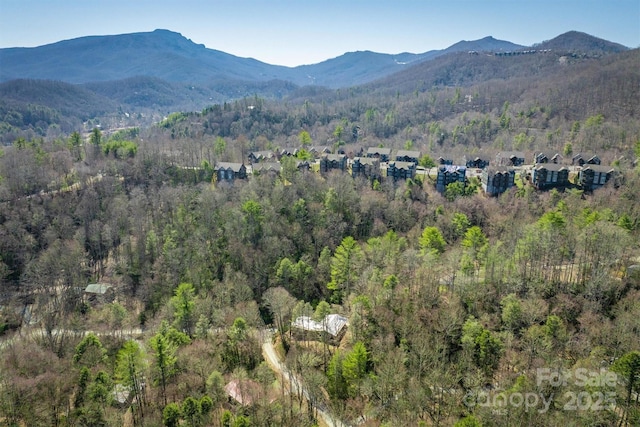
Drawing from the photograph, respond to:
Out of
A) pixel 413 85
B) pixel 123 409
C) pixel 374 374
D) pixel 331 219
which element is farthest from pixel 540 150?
pixel 413 85

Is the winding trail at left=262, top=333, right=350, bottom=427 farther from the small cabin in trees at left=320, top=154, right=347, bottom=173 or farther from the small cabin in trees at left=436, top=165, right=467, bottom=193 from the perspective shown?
the small cabin in trees at left=436, top=165, right=467, bottom=193

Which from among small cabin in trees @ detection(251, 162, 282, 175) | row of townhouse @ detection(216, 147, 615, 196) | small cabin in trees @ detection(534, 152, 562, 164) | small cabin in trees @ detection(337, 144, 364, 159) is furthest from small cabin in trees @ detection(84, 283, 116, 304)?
small cabin in trees @ detection(534, 152, 562, 164)

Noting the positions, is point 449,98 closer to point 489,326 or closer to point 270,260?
point 270,260

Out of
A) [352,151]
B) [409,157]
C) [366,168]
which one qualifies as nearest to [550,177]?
[409,157]

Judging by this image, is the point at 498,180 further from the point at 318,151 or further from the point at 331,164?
the point at 318,151

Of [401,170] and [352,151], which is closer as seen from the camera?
[401,170]

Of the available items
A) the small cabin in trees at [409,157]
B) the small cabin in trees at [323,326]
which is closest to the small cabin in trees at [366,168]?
the small cabin in trees at [409,157]

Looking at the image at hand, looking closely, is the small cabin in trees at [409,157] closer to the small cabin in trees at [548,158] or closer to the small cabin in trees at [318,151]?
the small cabin in trees at [318,151]
